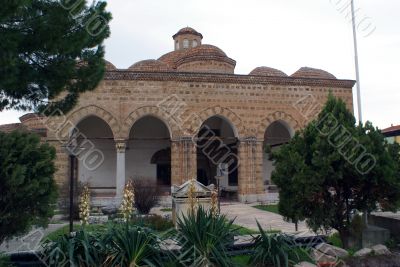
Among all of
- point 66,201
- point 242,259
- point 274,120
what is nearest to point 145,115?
point 66,201

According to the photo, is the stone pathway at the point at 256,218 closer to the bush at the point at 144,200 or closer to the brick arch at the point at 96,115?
the bush at the point at 144,200

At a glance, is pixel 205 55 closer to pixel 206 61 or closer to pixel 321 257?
pixel 206 61

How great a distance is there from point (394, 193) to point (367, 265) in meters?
1.44

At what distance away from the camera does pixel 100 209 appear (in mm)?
15383

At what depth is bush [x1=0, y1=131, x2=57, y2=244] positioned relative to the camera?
4879mm

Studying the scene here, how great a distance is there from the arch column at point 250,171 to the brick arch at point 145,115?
3.34 m

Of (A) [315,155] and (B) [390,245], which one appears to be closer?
(A) [315,155]

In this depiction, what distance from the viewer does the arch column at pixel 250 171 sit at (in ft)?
59.8

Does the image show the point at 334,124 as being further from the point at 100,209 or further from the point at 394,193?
the point at 100,209

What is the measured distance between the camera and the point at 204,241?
5008mm

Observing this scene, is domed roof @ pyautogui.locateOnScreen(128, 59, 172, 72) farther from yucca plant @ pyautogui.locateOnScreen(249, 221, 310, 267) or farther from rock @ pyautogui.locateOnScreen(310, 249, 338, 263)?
rock @ pyautogui.locateOnScreen(310, 249, 338, 263)

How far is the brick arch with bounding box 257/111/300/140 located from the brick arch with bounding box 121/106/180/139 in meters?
4.17

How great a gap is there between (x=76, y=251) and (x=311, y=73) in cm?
1844

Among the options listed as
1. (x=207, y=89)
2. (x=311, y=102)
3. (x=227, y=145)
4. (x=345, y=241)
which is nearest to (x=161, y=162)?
(x=227, y=145)
